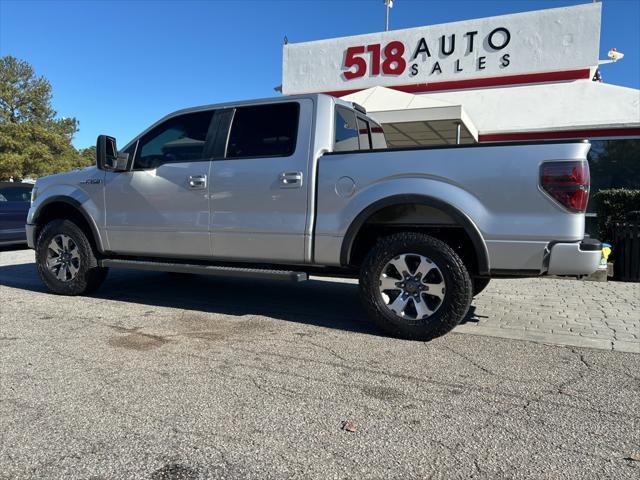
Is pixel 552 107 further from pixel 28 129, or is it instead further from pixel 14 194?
pixel 28 129

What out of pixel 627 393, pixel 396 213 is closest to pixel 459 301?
pixel 396 213

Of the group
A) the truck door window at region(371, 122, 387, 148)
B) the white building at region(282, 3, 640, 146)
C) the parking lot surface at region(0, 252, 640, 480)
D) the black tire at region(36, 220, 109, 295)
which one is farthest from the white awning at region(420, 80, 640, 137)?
the parking lot surface at region(0, 252, 640, 480)

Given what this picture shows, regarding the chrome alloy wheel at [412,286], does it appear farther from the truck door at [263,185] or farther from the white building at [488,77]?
the white building at [488,77]

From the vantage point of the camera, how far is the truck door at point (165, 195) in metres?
5.16

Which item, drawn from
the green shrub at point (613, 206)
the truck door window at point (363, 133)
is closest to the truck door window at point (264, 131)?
the truck door window at point (363, 133)

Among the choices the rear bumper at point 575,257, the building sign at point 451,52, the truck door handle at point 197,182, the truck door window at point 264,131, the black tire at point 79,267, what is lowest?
the black tire at point 79,267

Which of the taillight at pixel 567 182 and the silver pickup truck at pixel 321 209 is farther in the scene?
the silver pickup truck at pixel 321 209

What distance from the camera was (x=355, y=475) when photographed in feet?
7.58

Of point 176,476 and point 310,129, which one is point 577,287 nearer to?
point 310,129

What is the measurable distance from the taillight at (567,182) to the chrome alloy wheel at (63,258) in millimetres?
5155

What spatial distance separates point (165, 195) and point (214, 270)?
1014 millimetres

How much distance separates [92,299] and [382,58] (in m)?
13.1

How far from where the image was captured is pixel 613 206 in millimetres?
9016

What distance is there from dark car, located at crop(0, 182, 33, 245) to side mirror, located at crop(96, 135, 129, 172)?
6943mm
